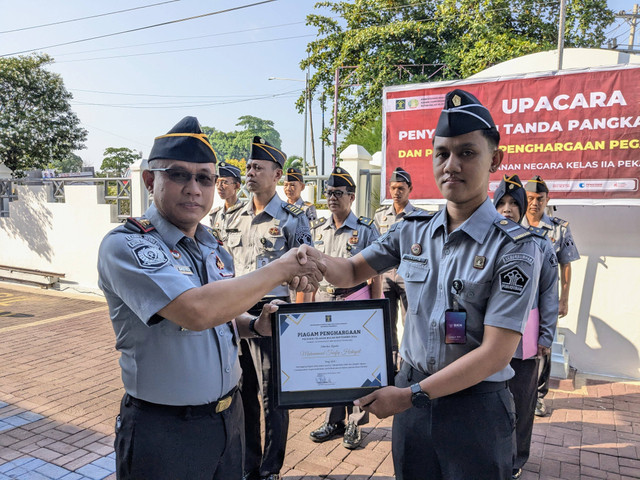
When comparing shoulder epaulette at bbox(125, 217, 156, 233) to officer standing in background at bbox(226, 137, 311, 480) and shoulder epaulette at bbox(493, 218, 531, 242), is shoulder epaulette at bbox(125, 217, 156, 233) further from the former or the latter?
officer standing in background at bbox(226, 137, 311, 480)

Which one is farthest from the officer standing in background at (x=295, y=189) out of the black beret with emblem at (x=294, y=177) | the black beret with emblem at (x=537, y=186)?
the black beret with emblem at (x=537, y=186)

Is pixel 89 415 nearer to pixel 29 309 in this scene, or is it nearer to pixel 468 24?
pixel 29 309

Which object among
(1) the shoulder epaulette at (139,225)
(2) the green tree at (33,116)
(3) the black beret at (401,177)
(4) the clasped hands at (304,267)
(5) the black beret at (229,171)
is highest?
(2) the green tree at (33,116)

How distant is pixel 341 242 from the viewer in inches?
173

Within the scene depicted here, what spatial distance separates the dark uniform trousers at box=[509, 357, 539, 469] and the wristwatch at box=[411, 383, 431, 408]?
70.9 inches

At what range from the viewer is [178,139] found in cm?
182

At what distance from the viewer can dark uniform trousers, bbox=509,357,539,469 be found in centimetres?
320

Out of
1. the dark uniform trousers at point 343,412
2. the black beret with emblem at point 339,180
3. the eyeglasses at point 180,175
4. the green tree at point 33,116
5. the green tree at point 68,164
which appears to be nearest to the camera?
the eyeglasses at point 180,175

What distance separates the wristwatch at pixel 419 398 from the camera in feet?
5.52

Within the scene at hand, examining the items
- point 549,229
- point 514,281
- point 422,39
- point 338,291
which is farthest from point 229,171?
point 422,39

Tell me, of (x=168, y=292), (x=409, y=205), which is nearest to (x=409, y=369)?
(x=168, y=292)

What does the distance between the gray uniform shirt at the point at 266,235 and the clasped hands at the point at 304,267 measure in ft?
4.28

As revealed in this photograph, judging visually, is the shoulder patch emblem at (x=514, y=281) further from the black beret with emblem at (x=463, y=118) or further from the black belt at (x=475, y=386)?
the black beret with emblem at (x=463, y=118)

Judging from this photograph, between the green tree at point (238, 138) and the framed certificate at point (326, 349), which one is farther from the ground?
the green tree at point (238, 138)
